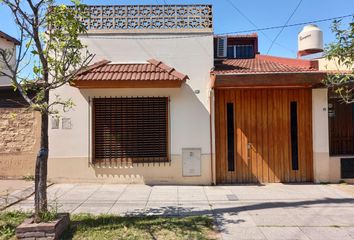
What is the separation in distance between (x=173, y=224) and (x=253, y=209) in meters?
1.98

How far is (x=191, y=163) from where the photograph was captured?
9594mm

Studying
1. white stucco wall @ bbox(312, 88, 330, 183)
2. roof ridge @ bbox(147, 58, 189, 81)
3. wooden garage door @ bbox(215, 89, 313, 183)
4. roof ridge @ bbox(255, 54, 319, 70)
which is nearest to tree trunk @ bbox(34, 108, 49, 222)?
roof ridge @ bbox(147, 58, 189, 81)

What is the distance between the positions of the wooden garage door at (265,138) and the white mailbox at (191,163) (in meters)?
0.61

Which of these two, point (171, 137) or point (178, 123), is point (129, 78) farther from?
point (171, 137)

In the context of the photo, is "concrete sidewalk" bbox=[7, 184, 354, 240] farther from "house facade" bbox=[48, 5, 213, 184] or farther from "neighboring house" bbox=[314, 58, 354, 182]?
"neighboring house" bbox=[314, 58, 354, 182]

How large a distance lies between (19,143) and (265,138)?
7674 mm

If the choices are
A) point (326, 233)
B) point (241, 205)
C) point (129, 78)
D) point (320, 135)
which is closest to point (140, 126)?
point (129, 78)

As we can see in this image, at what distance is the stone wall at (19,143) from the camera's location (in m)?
10.0

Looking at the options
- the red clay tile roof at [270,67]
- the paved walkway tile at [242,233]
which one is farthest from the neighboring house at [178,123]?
the paved walkway tile at [242,233]

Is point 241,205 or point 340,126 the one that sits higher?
point 340,126

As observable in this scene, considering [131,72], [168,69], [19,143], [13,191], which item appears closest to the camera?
[13,191]

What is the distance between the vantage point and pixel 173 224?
576 centimetres

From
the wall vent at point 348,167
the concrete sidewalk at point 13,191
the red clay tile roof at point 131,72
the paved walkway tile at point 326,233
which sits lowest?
the paved walkway tile at point 326,233

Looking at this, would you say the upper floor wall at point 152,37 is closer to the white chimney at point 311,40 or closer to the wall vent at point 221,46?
the wall vent at point 221,46
